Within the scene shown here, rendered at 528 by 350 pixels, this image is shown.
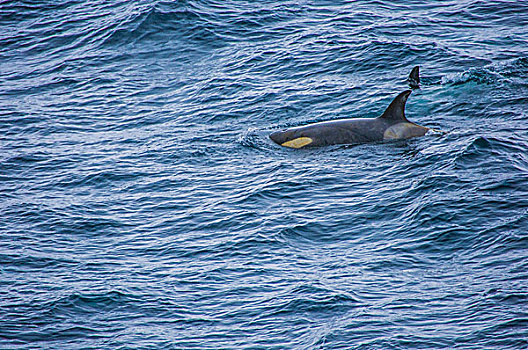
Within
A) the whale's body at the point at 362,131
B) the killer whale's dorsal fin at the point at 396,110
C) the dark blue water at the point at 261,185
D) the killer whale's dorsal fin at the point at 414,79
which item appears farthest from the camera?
the killer whale's dorsal fin at the point at 414,79

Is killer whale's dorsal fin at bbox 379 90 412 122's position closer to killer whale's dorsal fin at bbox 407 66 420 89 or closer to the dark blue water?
the dark blue water

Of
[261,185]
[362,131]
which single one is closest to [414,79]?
[362,131]

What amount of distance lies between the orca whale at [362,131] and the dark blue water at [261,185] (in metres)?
0.40

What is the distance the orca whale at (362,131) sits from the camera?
1791cm

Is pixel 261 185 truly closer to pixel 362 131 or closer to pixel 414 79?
pixel 362 131

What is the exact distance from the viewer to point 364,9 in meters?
29.0

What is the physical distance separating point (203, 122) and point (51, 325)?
10.1 metres

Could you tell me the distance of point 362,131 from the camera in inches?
709

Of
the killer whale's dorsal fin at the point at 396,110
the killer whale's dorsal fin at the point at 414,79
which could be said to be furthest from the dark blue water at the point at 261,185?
the killer whale's dorsal fin at the point at 396,110

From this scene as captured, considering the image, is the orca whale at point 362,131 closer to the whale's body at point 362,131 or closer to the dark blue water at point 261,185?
the whale's body at point 362,131

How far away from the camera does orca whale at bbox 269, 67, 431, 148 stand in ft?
58.7

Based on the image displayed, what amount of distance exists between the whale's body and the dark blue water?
399mm

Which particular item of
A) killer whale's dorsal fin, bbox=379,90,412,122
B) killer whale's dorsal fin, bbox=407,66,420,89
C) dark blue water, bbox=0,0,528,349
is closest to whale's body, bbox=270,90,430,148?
killer whale's dorsal fin, bbox=379,90,412,122

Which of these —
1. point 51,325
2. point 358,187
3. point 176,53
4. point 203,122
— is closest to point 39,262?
point 51,325
